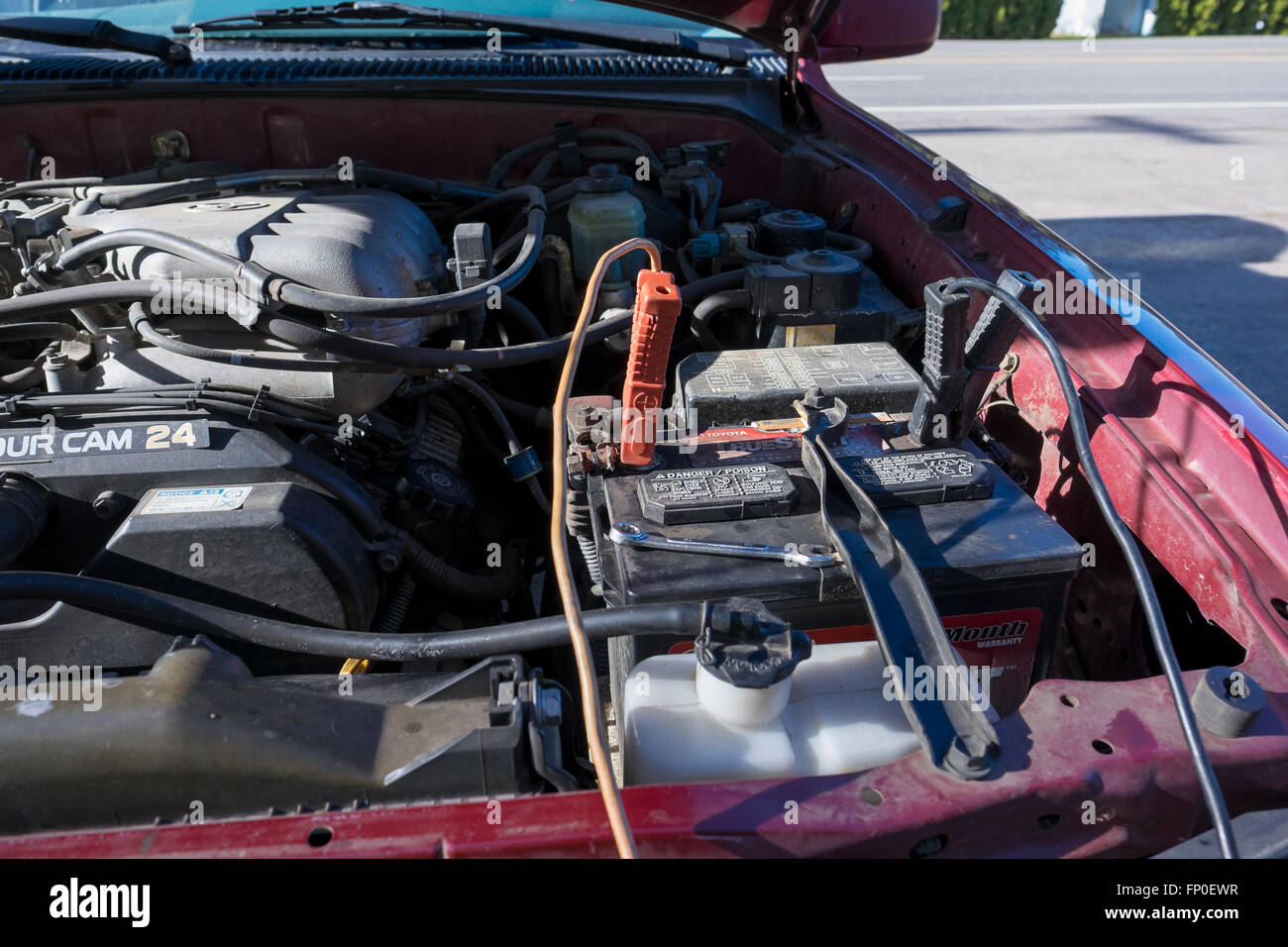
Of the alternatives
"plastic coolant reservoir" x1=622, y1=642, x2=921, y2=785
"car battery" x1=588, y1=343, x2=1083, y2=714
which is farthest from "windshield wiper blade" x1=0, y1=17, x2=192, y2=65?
"plastic coolant reservoir" x1=622, y1=642, x2=921, y2=785

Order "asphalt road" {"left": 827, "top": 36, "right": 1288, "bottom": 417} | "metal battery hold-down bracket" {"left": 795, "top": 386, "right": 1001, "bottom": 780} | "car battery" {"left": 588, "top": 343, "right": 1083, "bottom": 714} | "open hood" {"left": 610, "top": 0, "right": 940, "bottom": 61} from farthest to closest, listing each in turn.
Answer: "asphalt road" {"left": 827, "top": 36, "right": 1288, "bottom": 417}
"open hood" {"left": 610, "top": 0, "right": 940, "bottom": 61}
"car battery" {"left": 588, "top": 343, "right": 1083, "bottom": 714}
"metal battery hold-down bracket" {"left": 795, "top": 386, "right": 1001, "bottom": 780}

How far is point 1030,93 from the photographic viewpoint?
30.5ft

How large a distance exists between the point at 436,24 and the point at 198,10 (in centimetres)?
64

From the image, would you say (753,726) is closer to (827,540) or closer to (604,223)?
(827,540)

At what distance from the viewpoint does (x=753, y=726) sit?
0.90 meters

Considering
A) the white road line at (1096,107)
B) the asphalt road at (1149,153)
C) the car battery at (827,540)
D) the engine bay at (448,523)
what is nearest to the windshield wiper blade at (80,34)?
the engine bay at (448,523)

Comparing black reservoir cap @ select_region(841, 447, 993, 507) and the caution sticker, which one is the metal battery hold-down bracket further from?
the caution sticker

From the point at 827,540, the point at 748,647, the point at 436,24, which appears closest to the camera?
the point at 748,647

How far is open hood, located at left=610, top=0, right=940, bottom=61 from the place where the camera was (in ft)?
6.34

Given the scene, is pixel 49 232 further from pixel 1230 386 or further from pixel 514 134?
pixel 1230 386

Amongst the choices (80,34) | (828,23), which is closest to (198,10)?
(80,34)

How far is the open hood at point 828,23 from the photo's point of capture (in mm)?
1933

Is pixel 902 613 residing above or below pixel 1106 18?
below

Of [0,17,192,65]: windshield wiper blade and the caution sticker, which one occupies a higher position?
[0,17,192,65]: windshield wiper blade
